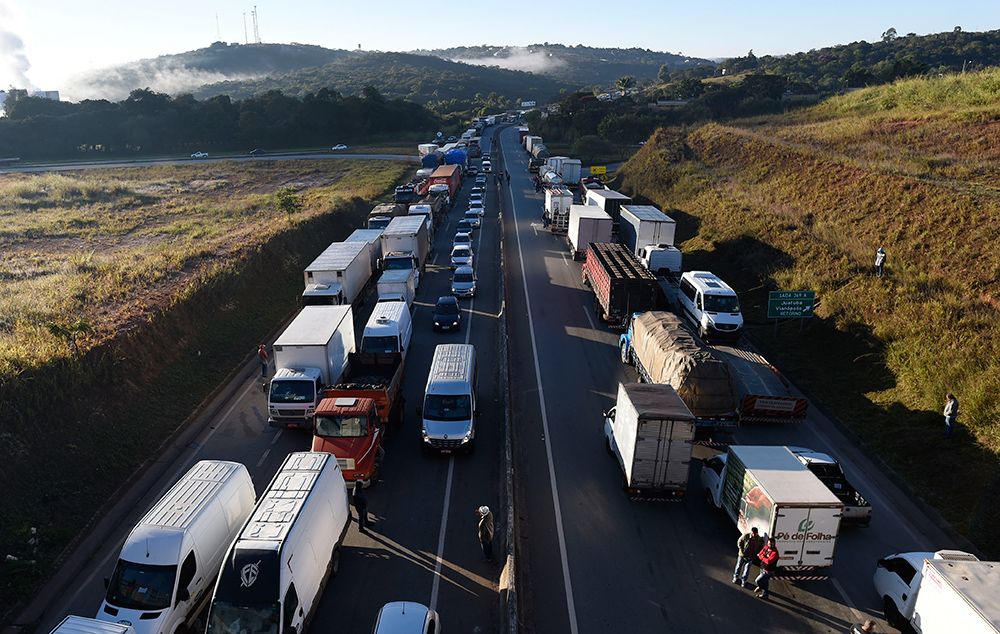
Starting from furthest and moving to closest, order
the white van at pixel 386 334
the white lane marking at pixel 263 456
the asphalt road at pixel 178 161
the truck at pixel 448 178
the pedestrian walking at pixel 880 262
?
the asphalt road at pixel 178 161 → the truck at pixel 448 178 → the pedestrian walking at pixel 880 262 → the white van at pixel 386 334 → the white lane marking at pixel 263 456

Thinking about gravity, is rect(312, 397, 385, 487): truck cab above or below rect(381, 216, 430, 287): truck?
below

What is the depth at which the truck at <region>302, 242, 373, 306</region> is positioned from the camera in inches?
1018

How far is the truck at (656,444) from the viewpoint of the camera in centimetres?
1430

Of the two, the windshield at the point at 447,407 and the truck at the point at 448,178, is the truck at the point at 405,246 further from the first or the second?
the truck at the point at 448,178

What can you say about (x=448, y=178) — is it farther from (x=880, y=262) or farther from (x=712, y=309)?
(x=880, y=262)

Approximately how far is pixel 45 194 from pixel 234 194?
17976mm

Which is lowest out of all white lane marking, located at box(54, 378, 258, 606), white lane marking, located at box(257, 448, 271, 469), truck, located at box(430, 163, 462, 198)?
white lane marking, located at box(54, 378, 258, 606)

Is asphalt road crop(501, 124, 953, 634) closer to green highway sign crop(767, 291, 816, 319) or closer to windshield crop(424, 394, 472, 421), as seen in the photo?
windshield crop(424, 394, 472, 421)

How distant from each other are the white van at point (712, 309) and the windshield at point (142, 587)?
20486mm

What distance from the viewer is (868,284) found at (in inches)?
992

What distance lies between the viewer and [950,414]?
16672mm

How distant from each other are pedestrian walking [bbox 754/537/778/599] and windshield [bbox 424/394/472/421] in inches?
341

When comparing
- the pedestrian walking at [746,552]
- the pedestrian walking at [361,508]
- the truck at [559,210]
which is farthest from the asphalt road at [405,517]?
the truck at [559,210]

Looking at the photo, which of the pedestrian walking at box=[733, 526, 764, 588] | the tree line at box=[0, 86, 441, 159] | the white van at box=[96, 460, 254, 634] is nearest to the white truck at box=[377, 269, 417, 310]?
the white van at box=[96, 460, 254, 634]
